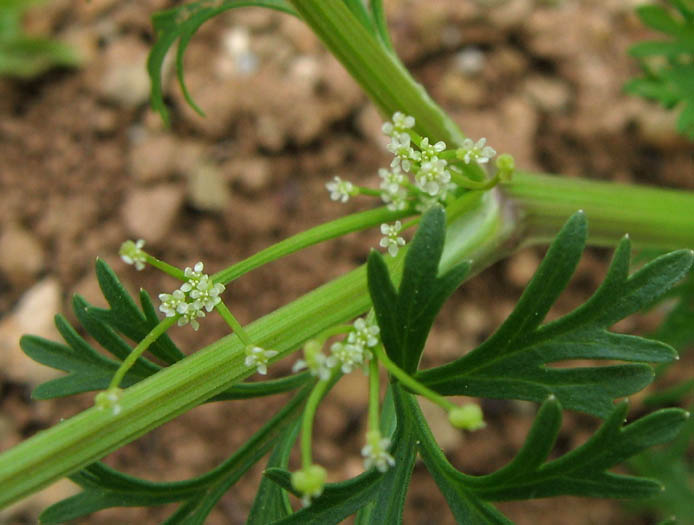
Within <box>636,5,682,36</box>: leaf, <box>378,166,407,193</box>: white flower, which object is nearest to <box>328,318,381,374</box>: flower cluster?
<box>378,166,407,193</box>: white flower

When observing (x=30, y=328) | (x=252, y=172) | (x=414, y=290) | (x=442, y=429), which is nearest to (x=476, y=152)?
(x=414, y=290)

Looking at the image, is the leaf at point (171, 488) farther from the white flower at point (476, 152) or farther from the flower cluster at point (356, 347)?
the white flower at point (476, 152)

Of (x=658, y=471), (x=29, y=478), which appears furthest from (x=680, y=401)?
(x=29, y=478)

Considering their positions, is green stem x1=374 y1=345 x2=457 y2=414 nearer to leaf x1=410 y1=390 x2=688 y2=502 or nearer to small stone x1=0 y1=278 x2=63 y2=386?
leaf x1=410 y1=390 x2=688 y2=502

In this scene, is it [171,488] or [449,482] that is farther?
[171,488]

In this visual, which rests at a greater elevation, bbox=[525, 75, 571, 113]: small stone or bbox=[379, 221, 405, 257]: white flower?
bbox=[525, 75, 571, 113]: small stone

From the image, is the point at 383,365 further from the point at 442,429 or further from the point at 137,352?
the point at 442,429

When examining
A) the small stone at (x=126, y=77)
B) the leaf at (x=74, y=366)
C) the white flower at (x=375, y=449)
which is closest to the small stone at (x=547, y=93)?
the small stone at (x=126, y=77)
